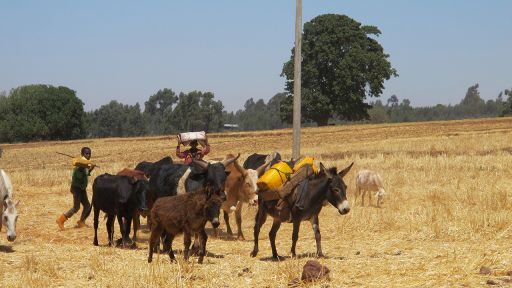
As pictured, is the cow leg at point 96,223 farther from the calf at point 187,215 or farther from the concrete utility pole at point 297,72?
the concrete utility pole at point 297,72

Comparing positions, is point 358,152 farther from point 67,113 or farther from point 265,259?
point 67,113

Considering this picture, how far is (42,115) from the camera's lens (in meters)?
90.8

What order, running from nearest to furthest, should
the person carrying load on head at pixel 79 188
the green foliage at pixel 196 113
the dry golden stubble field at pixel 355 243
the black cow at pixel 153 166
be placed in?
1. the dry golden stubble field at pixel 355 243
2. the black cow at pixel 153 166
3. the person carrying load on head at pixel 79 188
4. the green foliage at pixel 196 113

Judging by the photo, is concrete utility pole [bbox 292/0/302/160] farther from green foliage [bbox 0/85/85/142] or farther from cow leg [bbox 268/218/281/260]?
green foliage [bbox 0/85/85/142]

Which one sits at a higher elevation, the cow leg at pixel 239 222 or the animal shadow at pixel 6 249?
the cow leg at pixel 239 222

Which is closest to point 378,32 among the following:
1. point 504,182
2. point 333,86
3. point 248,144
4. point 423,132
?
point 333,86

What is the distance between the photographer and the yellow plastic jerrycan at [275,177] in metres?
12.6

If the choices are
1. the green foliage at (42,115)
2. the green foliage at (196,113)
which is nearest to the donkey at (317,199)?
the green foliage at (42,115)

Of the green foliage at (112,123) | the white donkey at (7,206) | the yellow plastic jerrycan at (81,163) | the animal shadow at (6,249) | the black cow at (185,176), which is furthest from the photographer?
the green foliage at (112,123)

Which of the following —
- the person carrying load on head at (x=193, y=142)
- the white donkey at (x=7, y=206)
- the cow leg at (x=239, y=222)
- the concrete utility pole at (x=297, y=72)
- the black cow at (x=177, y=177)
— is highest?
the concrete utility pole at (x=297, y=72)

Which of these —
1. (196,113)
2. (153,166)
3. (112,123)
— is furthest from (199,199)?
(112,123)

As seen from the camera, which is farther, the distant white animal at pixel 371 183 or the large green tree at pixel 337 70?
the large green tree at pixel 337 70

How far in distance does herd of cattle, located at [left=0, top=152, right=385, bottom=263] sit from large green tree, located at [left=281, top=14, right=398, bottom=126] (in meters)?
57.3

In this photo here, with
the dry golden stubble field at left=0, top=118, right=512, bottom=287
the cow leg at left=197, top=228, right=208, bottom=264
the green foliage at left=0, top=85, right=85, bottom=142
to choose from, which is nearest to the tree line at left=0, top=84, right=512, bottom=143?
the green foliage at left=0, top=85, right=85, bottom=142
